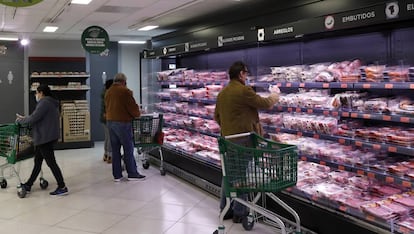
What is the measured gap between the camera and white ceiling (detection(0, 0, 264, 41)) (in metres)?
6.52

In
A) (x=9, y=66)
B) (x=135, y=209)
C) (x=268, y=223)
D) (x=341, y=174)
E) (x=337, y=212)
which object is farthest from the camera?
(x=9, y=66)

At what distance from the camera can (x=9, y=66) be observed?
11516 mm

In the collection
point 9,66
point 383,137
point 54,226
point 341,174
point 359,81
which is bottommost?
point 54,226

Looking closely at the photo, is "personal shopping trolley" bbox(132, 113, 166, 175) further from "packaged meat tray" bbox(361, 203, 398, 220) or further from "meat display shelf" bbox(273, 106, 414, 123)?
"packaged meat tray" bbox(361, 203, 398, 220)

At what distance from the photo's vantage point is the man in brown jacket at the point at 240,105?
4.47 meters

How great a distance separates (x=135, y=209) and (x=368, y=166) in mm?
3029

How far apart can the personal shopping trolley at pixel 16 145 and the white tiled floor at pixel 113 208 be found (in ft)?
1.33

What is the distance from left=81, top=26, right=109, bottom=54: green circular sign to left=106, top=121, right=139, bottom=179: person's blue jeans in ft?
7.10

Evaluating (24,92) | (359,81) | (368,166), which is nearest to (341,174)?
(368,166)

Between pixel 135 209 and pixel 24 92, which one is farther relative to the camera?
pixel 24 92

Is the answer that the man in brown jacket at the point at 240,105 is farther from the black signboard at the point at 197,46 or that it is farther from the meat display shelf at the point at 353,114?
the black signboard at the point at 197,46

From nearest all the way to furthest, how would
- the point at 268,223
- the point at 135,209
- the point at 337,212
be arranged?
1. the point at 337,212
2. the point at 268,223
3. the point at 135,209

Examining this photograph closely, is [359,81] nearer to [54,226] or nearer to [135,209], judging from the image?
[135,209]

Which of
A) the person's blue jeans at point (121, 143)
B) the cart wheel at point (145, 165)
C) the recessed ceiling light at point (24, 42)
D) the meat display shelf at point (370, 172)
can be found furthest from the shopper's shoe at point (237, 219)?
the recessed ceiling light at point (24, 42)
